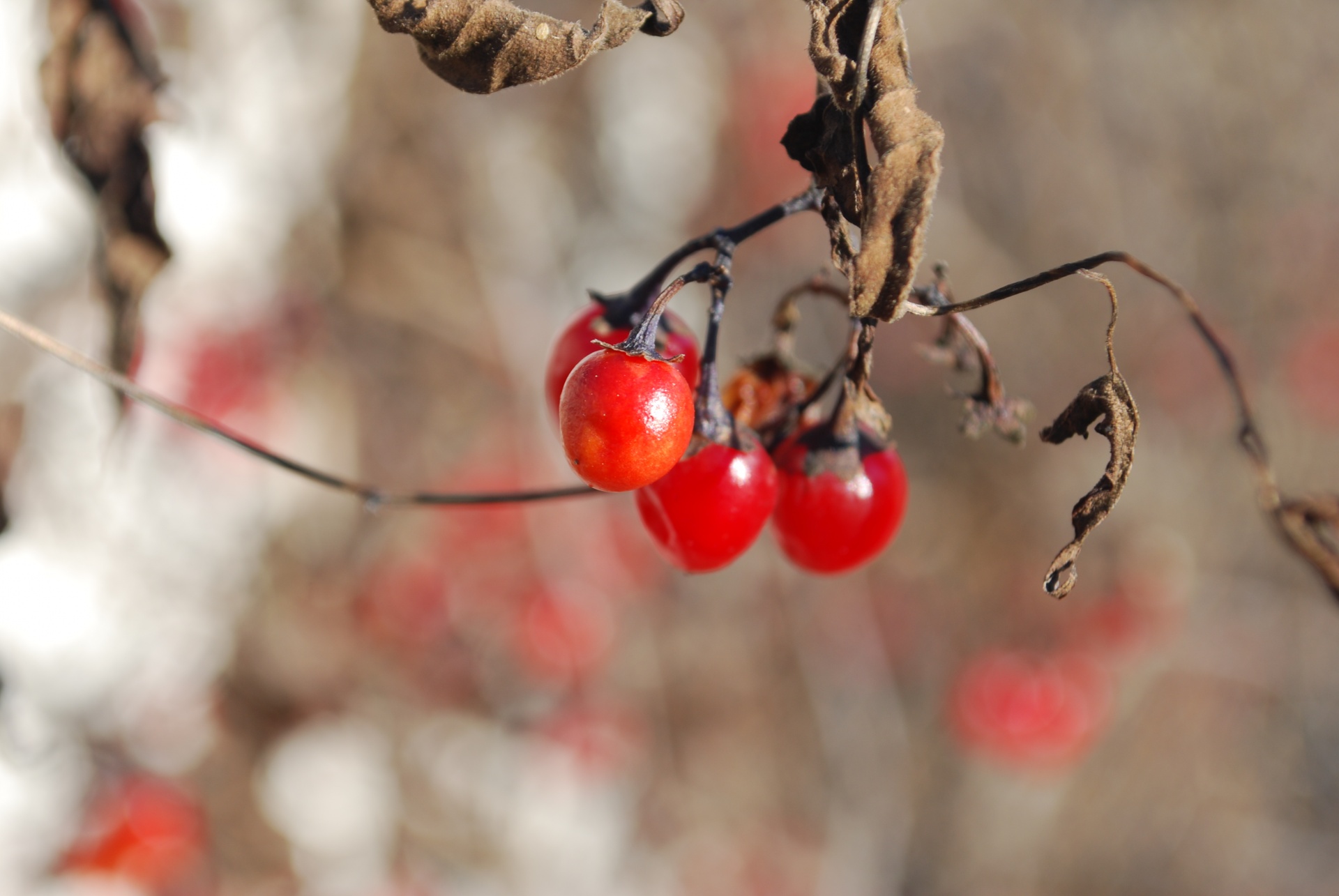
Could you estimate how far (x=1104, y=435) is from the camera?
21.7 inches

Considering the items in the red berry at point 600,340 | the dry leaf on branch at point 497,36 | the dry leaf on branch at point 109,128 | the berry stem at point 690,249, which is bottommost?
the red berry at point 600,340

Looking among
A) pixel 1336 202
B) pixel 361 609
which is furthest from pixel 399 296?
pixel 1336 202

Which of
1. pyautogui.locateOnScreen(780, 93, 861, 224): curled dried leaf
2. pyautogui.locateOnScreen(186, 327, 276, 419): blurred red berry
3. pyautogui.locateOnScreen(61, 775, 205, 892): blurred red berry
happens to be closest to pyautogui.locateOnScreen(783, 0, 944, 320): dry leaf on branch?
pyautogui.locateOnScreen(780, 93, 861, 224): curled dried leaf

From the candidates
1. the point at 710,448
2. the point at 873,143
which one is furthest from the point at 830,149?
the point at 710,448

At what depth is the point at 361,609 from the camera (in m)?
2.86

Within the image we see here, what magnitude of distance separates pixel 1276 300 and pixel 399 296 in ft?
13.0

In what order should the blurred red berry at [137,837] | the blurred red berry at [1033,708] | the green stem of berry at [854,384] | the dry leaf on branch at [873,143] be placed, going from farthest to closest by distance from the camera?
the blurred red berry at [1033,708]
the blurred red berry at [137,837]
the green stem of berry at [854,384]
the dry leaf on branch at [873,143]

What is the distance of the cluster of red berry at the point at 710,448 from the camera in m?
0.59

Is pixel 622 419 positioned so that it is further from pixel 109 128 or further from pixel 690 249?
pixel 109 128

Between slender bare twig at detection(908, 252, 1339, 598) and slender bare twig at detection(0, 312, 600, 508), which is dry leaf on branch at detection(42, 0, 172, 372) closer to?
slender bare twig at detection(0, 312, 600, 508)

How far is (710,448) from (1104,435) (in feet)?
0.95

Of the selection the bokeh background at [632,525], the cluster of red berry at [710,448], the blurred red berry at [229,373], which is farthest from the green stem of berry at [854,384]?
the blurred red berry at [229,373]

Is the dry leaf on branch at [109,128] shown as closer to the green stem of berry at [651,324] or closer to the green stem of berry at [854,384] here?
the green stem of berry at [651,324]

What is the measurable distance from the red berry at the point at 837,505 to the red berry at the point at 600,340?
0.12 metres
